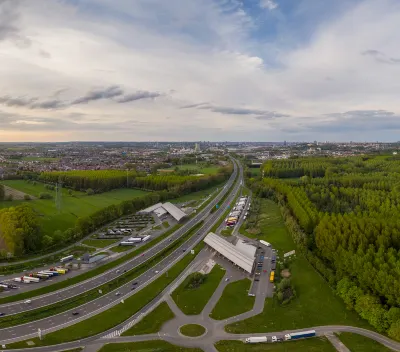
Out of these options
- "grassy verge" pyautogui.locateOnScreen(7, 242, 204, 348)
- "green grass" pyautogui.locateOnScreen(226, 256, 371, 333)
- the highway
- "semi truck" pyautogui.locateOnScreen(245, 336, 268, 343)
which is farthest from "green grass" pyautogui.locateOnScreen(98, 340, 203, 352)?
the highway

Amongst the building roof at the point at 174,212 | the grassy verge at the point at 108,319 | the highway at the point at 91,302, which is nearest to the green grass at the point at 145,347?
the grassy verge at the point at 108,319

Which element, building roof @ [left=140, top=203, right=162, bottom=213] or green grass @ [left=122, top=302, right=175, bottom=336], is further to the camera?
building roof @ [left=140, top=203, right=162, bottom=213]

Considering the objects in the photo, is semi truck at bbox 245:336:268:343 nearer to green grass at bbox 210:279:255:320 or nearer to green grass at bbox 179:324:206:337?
green grass at bbox 179:324:206:337

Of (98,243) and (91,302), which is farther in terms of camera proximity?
(98,243)

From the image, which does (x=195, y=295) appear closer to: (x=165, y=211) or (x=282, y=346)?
(x=282, y=346)

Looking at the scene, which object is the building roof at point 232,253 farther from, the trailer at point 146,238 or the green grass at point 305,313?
the trailer at point 146,238

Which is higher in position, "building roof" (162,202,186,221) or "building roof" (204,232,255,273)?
"building roof" (162,202,186,221)

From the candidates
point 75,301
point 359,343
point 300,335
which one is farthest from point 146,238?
point 359,343
